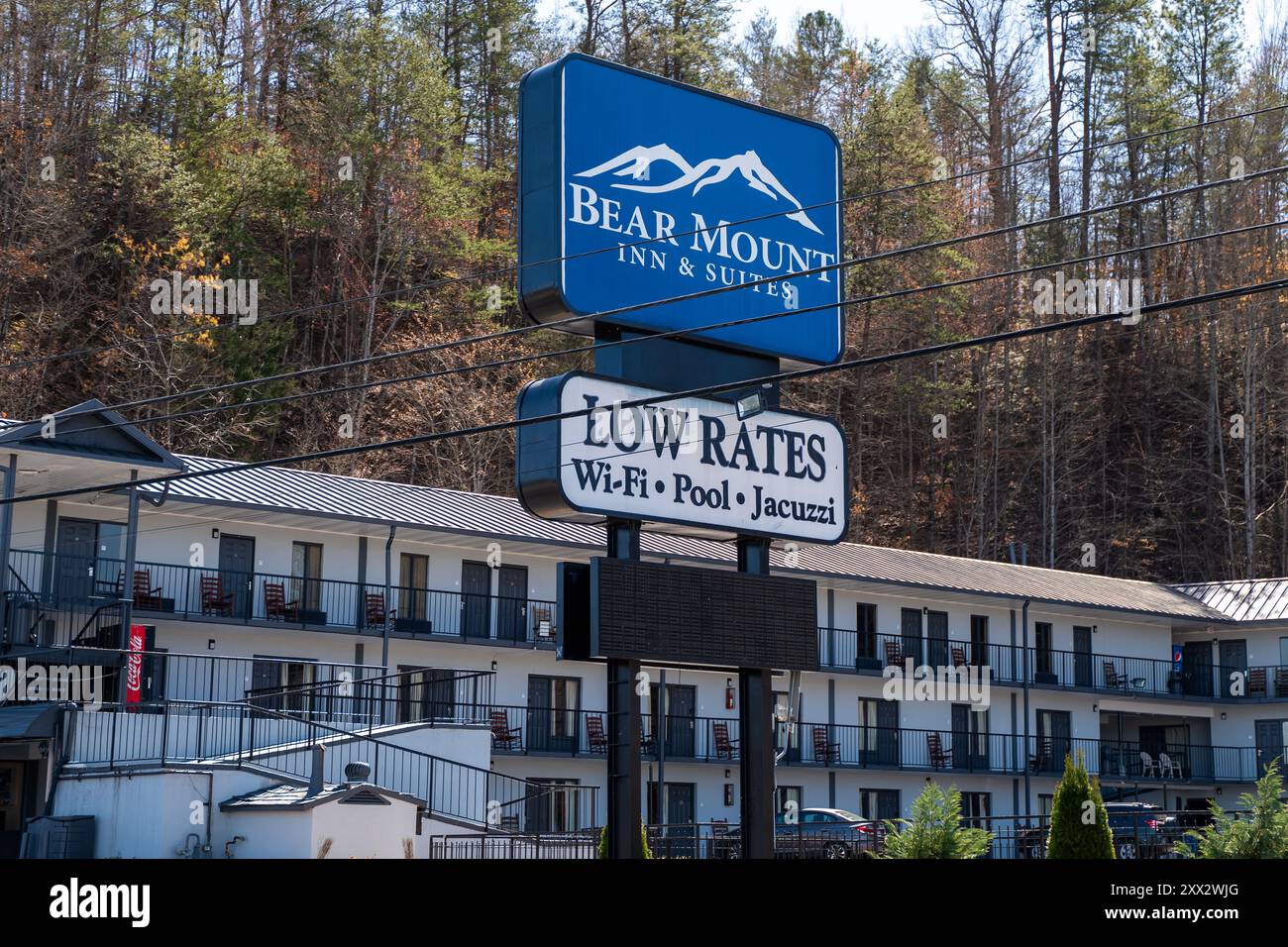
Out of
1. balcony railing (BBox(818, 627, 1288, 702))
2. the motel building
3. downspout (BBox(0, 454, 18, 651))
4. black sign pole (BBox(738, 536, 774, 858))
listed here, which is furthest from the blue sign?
balcony railing (BBox(818, 627, 1288, 702))

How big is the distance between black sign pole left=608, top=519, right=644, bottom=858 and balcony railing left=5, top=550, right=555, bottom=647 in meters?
15.1

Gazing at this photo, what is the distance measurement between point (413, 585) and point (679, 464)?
888 inches

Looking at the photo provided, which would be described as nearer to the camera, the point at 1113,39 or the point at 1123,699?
the point at 1123,699

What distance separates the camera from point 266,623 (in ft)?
114

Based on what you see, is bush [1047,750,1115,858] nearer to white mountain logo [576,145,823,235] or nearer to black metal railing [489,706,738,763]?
white mountain logo [576,145,823,235]

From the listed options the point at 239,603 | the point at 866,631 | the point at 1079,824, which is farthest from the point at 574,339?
the point at 1079,824

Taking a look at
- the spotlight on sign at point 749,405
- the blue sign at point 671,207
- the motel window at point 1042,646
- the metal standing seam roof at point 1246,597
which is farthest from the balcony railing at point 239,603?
the metal standing seam roof at point 1246,597

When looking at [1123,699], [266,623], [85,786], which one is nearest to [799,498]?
[85,786]

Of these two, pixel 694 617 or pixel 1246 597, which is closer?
pixel 694 617

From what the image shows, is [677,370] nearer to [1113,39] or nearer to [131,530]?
[131,530]

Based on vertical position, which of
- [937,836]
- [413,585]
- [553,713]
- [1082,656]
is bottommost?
[937,836]

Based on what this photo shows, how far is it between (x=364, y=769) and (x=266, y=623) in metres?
11.6

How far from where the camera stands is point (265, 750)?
85.6 feet

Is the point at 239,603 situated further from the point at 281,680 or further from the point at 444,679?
the point at 444,679
